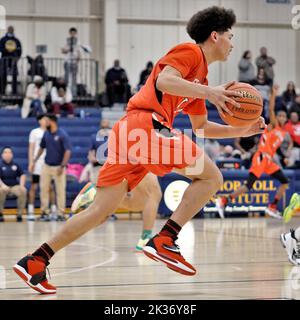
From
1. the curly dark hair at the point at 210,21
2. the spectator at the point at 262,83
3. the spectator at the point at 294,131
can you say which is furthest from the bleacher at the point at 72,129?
the curly dark hair at the point at 210,21

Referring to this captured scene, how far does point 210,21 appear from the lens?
593 centimetres

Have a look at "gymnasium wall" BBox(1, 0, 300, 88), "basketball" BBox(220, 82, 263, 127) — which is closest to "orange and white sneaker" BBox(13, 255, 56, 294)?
"basketball" BBox(220, 82, 263, 127)

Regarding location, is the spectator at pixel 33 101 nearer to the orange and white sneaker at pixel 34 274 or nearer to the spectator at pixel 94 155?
the spectator at pixel 94 155

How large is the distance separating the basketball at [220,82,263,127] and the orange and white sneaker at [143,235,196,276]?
3.01 feet

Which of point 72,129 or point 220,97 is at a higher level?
point 220,97

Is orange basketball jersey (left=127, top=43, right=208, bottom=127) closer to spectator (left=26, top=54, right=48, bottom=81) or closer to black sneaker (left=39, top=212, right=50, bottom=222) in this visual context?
black sneaker (left=39, top=212, right=50, bottom=222)

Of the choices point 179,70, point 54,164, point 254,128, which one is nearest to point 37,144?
point 54,164

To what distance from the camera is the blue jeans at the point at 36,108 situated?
19281mm

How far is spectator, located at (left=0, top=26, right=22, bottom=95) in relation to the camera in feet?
67.1

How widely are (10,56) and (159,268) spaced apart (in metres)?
13.8

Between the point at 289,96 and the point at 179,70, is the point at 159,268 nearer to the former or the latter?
the point at 179,70

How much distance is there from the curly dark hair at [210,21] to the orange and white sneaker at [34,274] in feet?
6.24

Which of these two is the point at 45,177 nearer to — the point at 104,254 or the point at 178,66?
the point at 104,254

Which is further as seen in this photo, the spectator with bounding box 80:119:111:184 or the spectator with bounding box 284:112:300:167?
the spectator with bounding box 284:112:300:167
